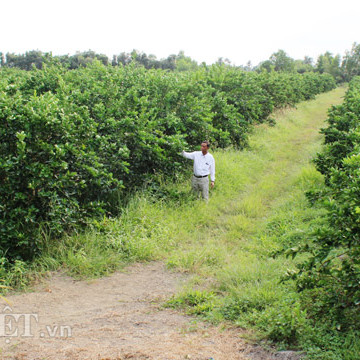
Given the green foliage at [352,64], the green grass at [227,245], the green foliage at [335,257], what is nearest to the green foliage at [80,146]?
the green grass at [227,245]

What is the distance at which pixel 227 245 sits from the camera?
694cm

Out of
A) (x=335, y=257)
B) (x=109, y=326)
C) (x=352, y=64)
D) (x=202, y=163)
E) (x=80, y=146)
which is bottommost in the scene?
(x=109, y=326)

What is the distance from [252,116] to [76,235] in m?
11.9

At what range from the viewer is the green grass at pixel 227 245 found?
14.2ft

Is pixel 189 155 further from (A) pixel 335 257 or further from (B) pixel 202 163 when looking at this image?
(A) pixel 335 257

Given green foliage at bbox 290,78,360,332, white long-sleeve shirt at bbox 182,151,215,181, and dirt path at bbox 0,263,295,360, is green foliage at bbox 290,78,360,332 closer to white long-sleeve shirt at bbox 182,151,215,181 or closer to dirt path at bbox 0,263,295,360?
dirt path at bbox 0,263,295,360

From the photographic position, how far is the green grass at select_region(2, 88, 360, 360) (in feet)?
14.2

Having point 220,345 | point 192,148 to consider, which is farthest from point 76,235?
point 192,148

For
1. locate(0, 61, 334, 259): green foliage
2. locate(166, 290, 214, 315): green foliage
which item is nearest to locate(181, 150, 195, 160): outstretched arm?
locate(0, 61, 334, 259): green foliage

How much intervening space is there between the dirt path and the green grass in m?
0.30

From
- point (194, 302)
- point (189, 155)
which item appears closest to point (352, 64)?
point (189, 155)

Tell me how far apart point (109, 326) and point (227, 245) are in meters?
3.10

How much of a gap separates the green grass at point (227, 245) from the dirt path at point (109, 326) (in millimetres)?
300

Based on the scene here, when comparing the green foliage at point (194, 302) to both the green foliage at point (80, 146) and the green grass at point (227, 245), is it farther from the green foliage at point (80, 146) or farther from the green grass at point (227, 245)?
the green foliage at point (80, 146)
